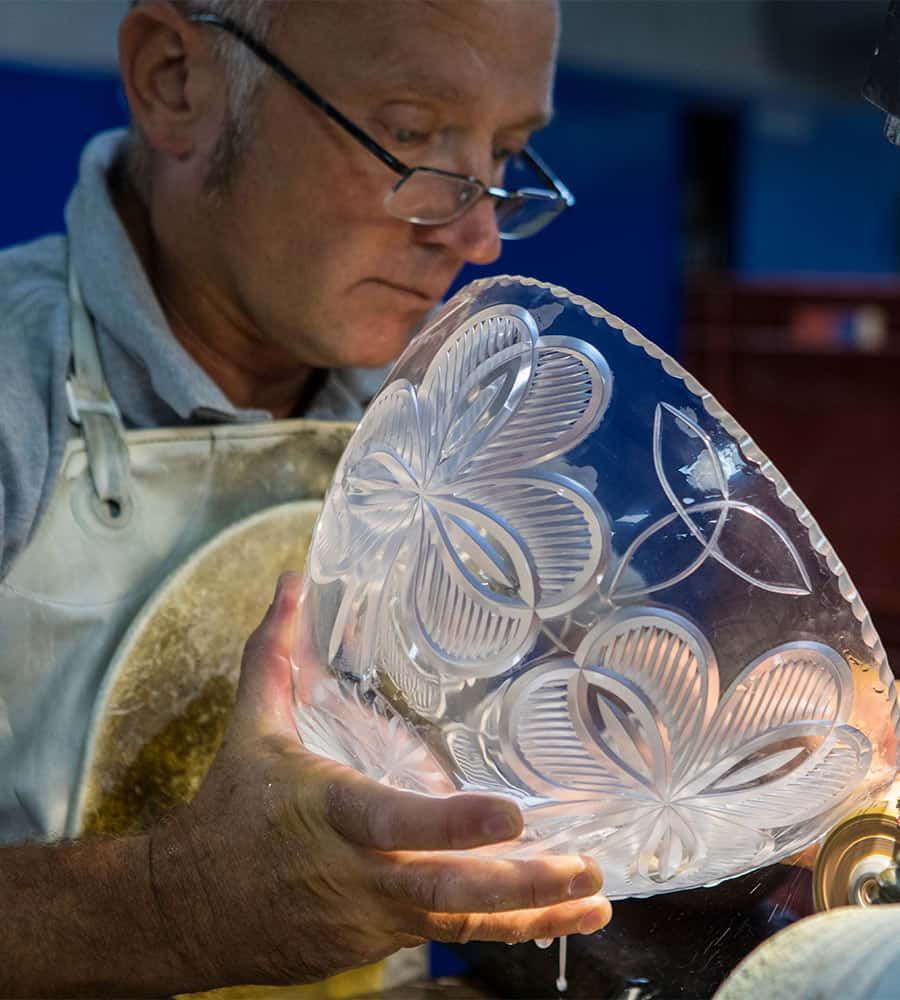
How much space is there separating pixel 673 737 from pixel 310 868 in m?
0.25

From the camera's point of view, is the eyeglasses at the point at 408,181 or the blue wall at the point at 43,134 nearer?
the eyeglasses at the point at 408,181

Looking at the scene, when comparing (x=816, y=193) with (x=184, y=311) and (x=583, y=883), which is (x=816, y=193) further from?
(x=583, y=883)

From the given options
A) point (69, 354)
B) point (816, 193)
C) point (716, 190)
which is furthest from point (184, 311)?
point (816, 193)

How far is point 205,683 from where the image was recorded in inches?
43.2

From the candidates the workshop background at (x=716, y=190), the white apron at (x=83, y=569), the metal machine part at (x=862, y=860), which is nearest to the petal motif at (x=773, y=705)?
the metal machine part at (x=862, y=860)

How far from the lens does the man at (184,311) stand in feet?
2.94

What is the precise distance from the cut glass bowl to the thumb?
0.14 meters

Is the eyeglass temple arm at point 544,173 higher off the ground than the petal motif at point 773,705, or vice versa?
the eyeglass temple arm at point 544,173

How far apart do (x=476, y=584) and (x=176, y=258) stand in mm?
660

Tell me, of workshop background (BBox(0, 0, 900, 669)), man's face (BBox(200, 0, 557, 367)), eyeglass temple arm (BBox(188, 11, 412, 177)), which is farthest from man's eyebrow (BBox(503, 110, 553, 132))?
workshop background (BBox(0, 0, 900, 669))

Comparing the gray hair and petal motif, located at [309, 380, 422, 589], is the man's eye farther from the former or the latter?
petal motif, located at [309, 380, 422, 589]

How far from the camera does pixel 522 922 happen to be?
726 millimetres

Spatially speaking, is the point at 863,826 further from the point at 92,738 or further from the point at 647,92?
the point at 647,92

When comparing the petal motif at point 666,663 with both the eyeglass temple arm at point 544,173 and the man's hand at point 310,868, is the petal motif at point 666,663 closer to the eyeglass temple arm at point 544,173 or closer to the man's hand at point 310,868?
the man's hand at point 310,868
